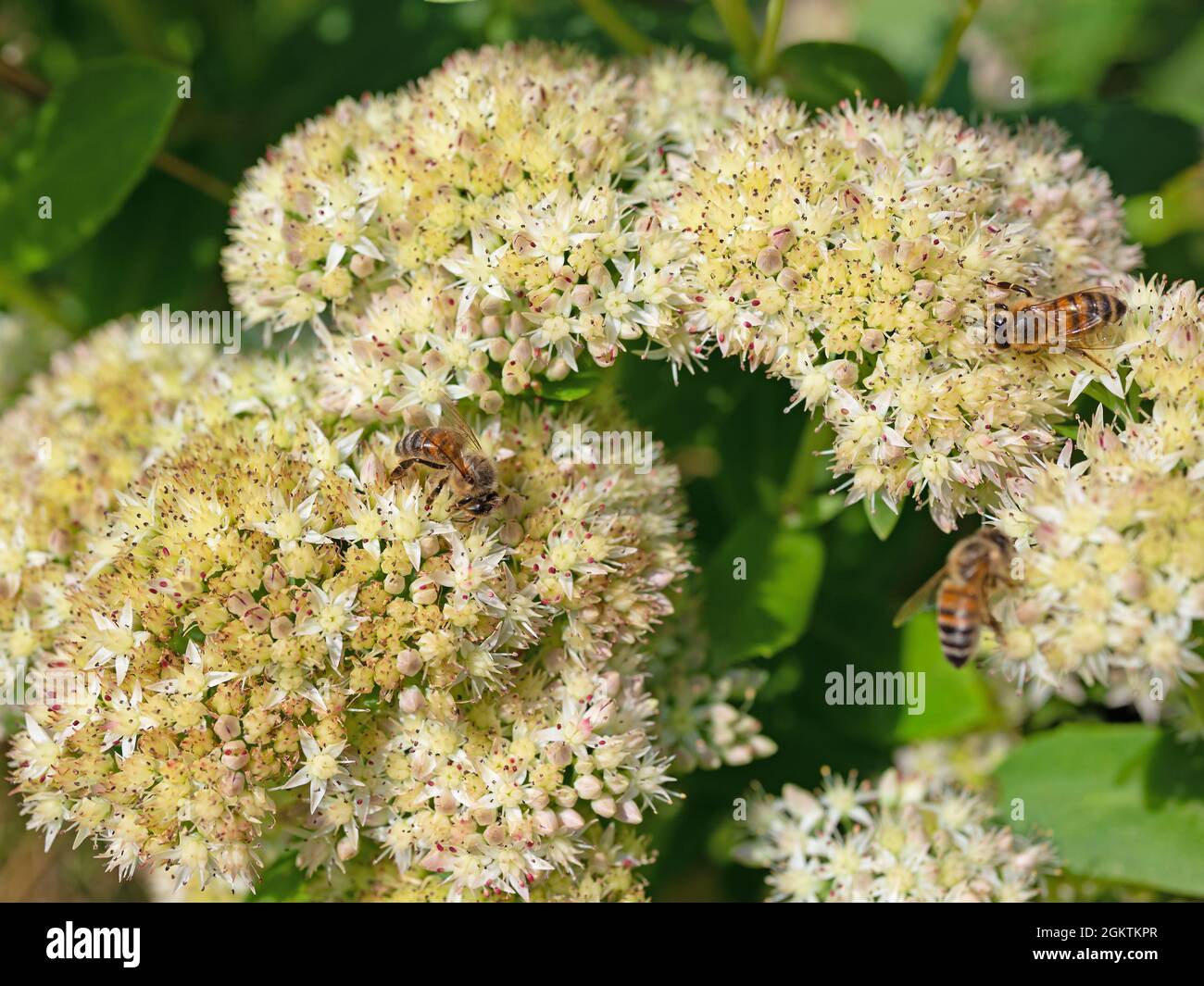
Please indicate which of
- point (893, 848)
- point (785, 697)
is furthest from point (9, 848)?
point (893, 848)

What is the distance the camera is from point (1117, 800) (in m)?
3.30

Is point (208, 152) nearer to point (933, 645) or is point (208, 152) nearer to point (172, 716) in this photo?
point (172, 716)

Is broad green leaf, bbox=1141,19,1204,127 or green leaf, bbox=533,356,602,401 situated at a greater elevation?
broad green leaf, bbox=1141,19,1204,127

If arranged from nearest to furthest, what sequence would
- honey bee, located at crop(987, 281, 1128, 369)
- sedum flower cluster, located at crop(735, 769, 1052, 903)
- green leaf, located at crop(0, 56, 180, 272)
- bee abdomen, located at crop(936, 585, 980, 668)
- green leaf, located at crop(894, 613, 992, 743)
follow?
bee abdomen, located at crop(936, 585, 980, 668), honey bee, located at crop(987, 281, 1128, 369), sedum flower cluster, located at crop(735, 769, 1052, 903), green leaf, located at crop(894, 613, 992, 743), green leaf, located at crop(0, 56, 180, 272)

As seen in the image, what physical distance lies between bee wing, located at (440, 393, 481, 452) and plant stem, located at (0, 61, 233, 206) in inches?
72.0

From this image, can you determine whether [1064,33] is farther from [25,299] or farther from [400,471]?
[25,299]

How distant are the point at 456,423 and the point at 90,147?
72.8 inches

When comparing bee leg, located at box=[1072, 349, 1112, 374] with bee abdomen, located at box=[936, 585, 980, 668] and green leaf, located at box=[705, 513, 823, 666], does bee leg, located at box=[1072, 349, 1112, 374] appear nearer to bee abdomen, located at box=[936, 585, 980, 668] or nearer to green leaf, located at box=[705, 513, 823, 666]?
bee abdomen, located at box=[936, 585, 980, 668]

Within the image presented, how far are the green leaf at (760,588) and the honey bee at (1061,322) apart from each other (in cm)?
98

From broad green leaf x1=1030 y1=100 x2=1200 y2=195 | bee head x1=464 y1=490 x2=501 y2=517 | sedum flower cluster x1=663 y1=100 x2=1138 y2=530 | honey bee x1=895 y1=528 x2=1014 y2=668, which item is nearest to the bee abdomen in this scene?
honey bee x1=895 y1=528 x2=1014 y2=668

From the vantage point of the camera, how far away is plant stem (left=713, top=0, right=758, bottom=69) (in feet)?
11.3

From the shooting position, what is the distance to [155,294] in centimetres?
429

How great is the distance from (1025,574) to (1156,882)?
4.21 ft

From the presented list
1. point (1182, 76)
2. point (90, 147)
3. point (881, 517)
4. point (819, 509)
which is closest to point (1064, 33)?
point (1182, 76)
